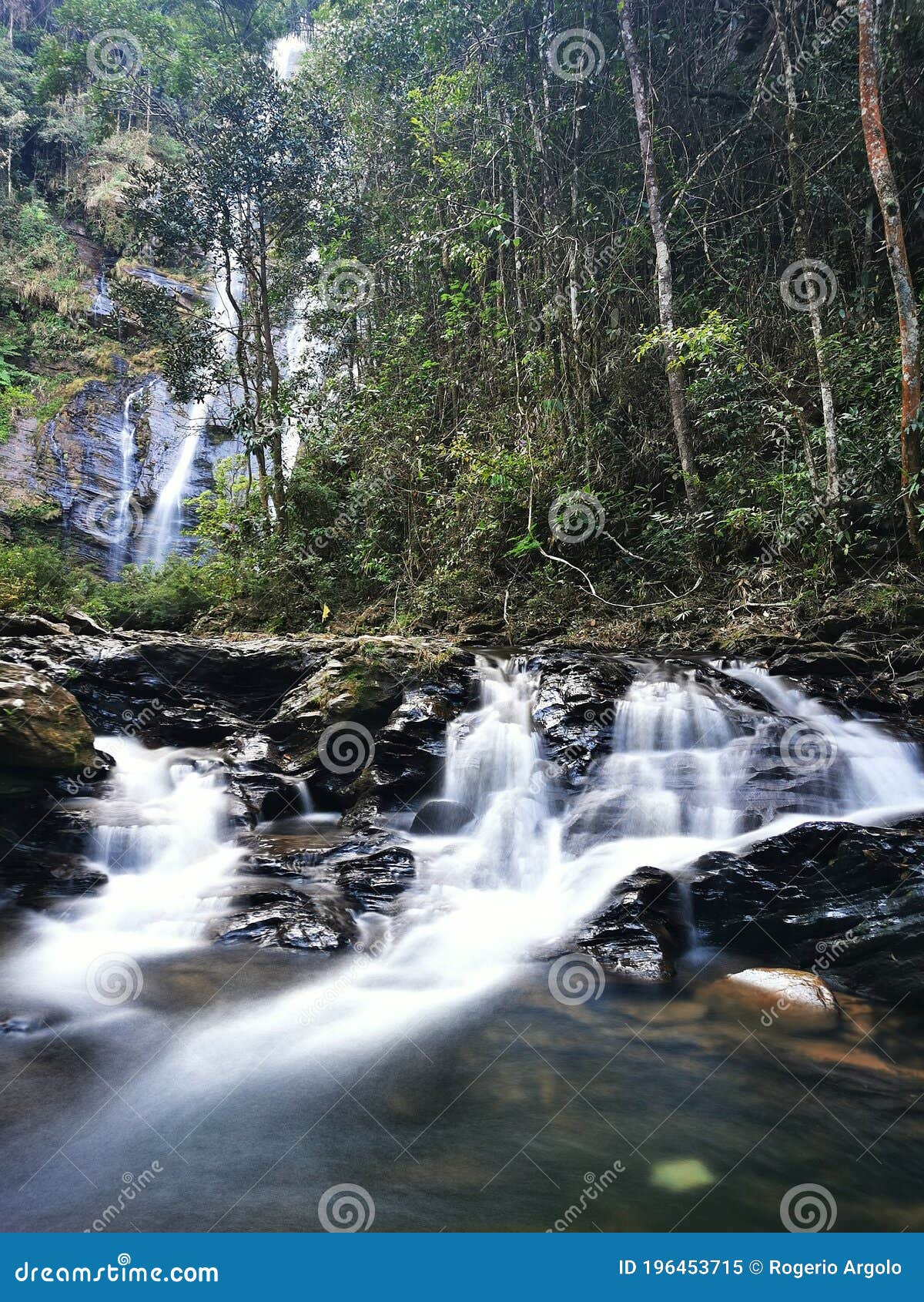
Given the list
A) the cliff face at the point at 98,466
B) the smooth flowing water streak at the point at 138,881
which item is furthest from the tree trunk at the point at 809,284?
the cliff face at the point at 98,466

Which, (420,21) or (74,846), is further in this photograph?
(420,21)

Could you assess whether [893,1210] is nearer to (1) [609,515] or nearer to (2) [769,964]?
(2) [769,964]

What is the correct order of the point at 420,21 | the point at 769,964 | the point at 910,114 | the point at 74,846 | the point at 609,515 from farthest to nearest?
the point at 420,21
the point at 609,515
the point at 910,114
the point at 74,846
the point at 769,964

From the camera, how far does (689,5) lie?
41.4 feet

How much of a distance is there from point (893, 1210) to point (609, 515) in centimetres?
930

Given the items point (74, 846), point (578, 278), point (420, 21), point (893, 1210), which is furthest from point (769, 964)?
point (420, 21)
